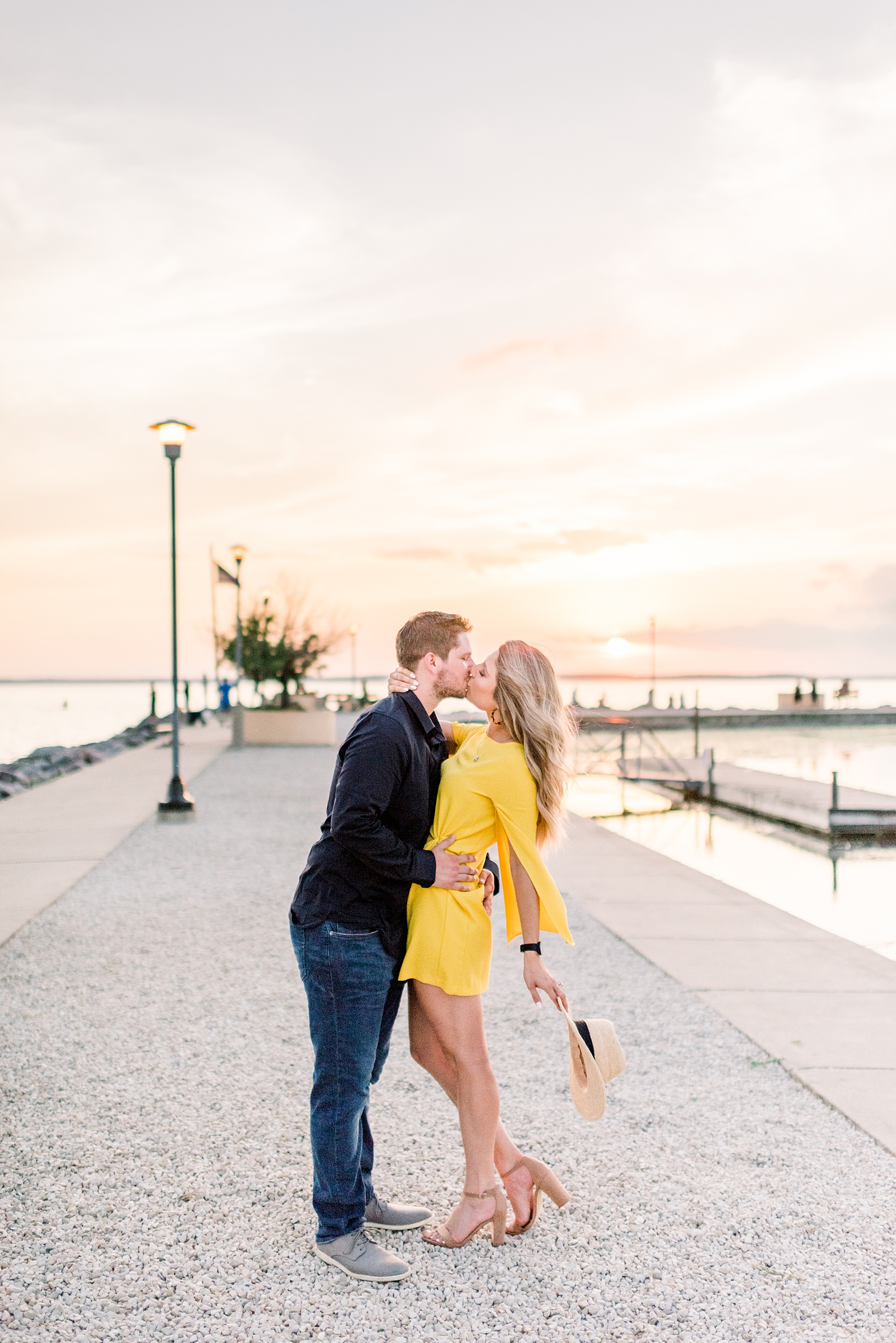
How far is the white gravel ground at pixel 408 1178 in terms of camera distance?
289 cm

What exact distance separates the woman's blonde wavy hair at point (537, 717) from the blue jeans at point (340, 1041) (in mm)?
677

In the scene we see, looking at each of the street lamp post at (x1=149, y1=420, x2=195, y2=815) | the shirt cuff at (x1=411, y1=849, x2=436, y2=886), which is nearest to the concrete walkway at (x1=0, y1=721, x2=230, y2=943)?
the street lamp post at (x1=149, y1=420, x2=195, y2=815)

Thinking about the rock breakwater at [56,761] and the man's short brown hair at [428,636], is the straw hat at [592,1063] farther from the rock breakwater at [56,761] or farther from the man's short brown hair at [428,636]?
the rock breakwater at [56,761]

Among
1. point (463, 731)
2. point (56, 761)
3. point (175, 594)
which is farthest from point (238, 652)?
point (463, 731)

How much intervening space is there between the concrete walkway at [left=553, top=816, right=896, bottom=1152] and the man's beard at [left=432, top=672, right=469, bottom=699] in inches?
97.6

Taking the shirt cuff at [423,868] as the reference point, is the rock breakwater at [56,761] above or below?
below

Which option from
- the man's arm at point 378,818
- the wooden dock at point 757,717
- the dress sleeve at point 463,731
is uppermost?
the dress sleeve at point 463,731

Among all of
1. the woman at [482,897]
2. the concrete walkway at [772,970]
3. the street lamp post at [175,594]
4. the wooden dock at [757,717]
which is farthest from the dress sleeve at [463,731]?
the wooden dock at [757,717]

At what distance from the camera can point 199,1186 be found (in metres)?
3.65

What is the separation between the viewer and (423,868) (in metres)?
3.00

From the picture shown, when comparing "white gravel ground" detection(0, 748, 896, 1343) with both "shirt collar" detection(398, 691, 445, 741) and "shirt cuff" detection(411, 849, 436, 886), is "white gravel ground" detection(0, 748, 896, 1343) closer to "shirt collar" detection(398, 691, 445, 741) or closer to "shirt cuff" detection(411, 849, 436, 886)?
"shirt cuff" detection(411, 849, 436, 886)

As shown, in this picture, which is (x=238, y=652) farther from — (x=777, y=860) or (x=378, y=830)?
(x=378, y=830)

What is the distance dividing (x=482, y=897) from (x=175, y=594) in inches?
448

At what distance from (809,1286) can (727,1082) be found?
164 centimetres
